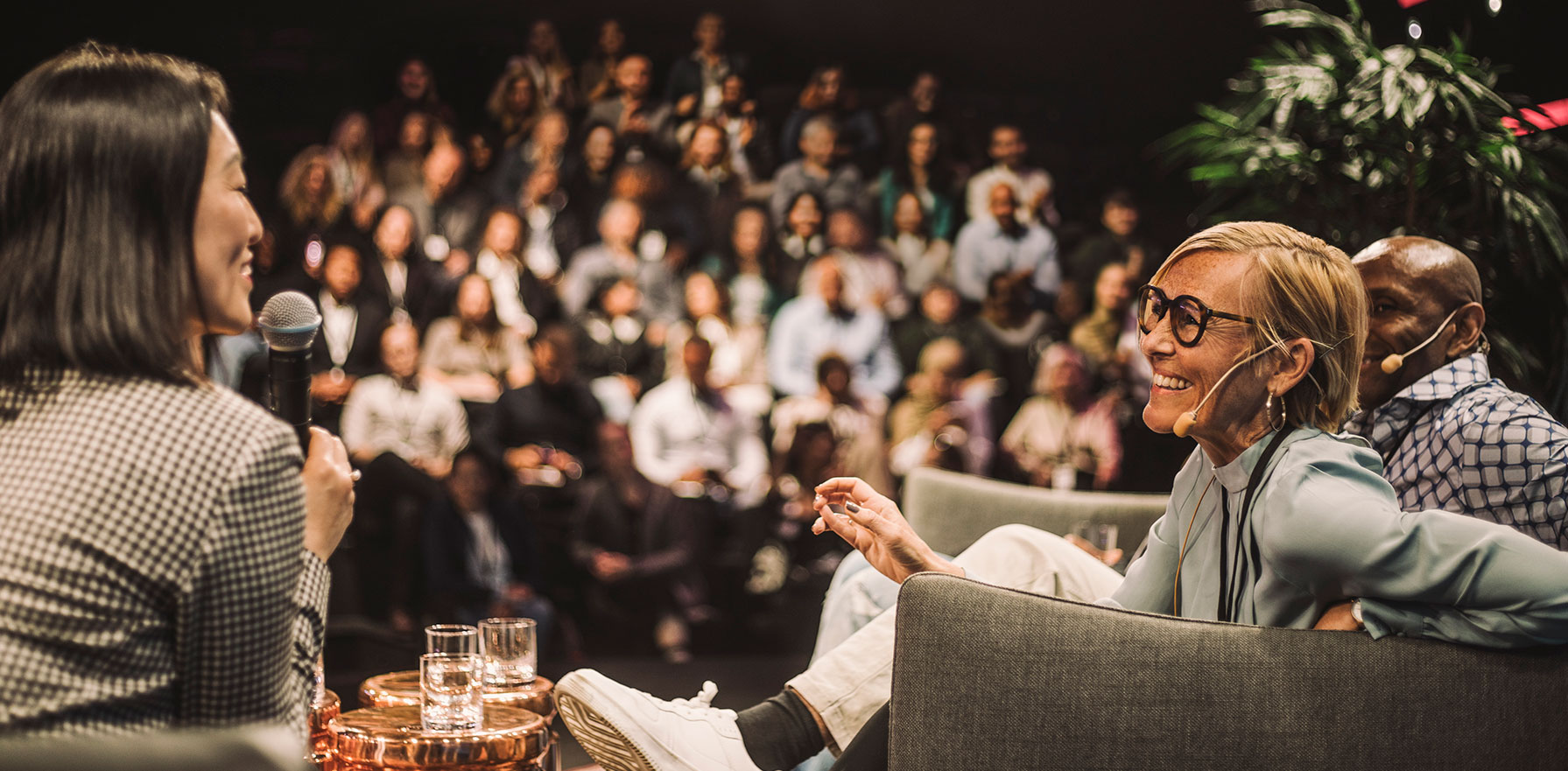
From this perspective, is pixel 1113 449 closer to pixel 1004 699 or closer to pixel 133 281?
pixel 1004 699

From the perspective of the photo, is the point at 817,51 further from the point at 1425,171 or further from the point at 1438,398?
the point at 1438,398

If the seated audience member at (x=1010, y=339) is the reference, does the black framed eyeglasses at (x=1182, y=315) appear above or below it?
above

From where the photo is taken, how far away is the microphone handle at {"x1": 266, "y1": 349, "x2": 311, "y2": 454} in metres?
1.46

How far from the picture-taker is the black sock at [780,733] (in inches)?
75.5

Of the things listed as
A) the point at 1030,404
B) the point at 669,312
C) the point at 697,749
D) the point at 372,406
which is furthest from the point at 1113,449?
the point at 697,749

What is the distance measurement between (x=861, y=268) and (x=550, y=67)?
172cm

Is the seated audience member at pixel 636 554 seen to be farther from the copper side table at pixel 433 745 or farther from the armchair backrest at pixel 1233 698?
the armchair backrest at pixel 1233 698

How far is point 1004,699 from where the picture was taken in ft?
4.57

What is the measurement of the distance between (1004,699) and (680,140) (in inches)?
175

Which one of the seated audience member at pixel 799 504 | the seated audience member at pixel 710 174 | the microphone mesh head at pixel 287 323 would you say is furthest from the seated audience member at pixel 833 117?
the microphone mesh head at pixel 287 323

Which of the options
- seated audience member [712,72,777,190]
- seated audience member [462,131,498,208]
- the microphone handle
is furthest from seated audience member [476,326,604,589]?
the microphone handle

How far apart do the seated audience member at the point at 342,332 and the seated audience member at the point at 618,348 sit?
2.96 ft

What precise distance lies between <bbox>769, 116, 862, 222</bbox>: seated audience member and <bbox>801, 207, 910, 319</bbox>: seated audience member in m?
0.11

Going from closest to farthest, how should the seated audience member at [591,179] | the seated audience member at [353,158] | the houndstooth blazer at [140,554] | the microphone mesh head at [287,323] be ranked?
the houndstooth blazer at [140,554]
the microphone mesh head at [287,323]
the seated audience member at [353,158]
the seated audience member at [591,179]
